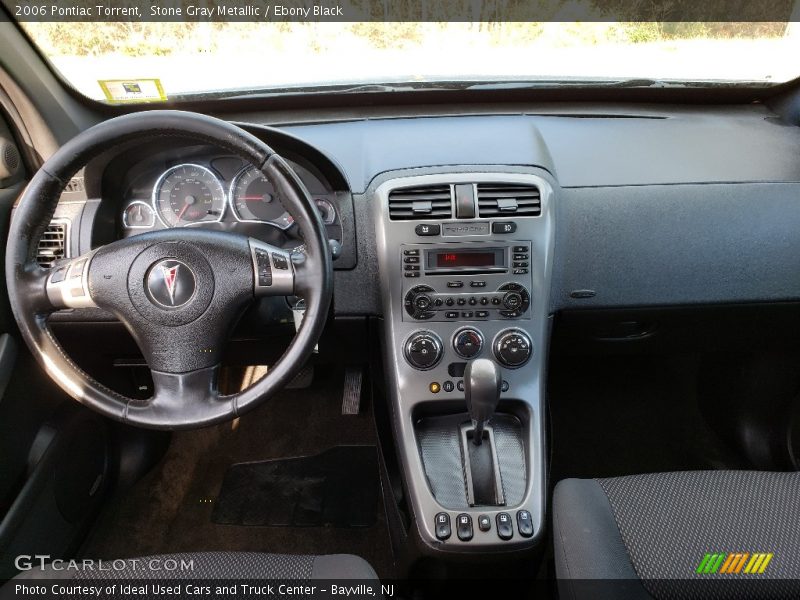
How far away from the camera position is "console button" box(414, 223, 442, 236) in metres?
1.48

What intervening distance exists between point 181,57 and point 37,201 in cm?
72

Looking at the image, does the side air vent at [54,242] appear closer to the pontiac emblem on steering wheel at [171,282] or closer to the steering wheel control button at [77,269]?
the steering wheel control button at [77,269]

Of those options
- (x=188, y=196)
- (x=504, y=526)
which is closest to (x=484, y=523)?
(x=504, y=526)

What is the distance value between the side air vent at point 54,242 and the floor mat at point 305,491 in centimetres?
107

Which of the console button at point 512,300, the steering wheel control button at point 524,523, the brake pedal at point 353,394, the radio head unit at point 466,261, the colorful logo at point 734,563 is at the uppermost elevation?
the radio head unit at point 466,261

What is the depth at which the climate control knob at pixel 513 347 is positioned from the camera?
1.52 meters

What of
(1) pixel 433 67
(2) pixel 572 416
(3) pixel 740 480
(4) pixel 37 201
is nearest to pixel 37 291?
(4) pixel 37 201

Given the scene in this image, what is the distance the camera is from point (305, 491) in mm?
2078

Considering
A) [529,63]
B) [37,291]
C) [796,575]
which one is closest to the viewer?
[796,575]


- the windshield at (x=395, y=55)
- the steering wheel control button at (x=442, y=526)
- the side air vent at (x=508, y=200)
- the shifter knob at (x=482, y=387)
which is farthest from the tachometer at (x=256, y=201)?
the steering wheel control button at (x=442, y=526)

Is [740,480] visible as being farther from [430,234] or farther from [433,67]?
[433,67]

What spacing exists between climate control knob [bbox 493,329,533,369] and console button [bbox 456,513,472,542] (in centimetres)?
42

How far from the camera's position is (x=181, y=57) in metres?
1.61

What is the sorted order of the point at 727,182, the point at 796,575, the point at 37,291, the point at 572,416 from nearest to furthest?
the point at 796,575
the point at 37,291
the point at 727,182
the point at 572,416
